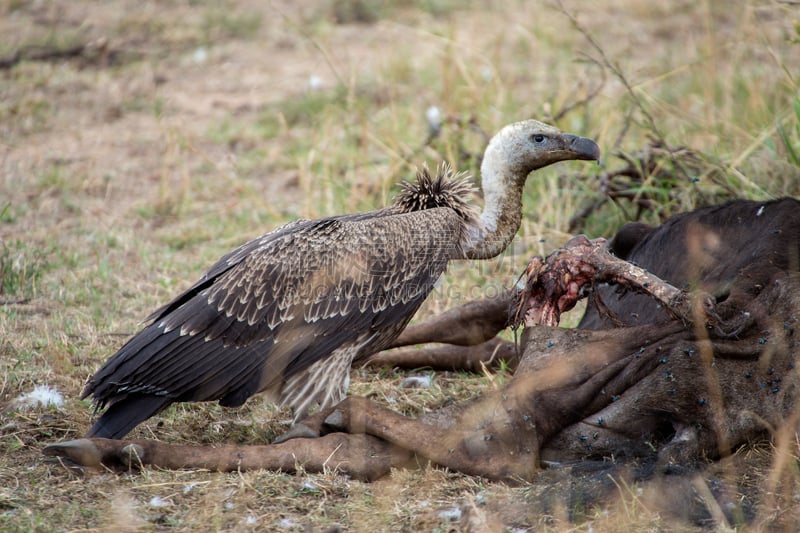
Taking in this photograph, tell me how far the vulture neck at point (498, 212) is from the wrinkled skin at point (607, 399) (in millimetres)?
671

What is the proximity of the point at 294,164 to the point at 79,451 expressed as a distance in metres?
4.54

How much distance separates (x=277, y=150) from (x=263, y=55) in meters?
2.68

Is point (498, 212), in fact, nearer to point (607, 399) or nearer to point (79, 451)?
point (607, 399)

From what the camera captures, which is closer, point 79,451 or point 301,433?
point 79,451

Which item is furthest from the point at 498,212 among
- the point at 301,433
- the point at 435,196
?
the point at 301,433

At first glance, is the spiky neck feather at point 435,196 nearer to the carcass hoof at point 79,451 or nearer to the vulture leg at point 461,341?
the vulture leg at point 461,341

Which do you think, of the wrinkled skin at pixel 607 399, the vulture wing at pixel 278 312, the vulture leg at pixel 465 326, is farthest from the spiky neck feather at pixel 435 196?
the wrinkled skin at pixel 607 399

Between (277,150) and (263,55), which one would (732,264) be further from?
(263,55)

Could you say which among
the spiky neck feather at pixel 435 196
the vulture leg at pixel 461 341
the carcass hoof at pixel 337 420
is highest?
the spiky neck feather at pixel 435 196

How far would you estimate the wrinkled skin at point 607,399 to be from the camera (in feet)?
12.6

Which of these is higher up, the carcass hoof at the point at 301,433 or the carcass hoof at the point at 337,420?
the carcass hoof at the point at 337,420

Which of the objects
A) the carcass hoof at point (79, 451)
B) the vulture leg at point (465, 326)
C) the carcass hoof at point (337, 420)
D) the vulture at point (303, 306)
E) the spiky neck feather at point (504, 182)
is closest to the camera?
the carcass hoof at point (79, 451)

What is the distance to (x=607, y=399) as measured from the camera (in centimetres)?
395

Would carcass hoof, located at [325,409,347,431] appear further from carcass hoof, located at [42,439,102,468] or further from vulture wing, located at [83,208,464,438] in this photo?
carcass hoof, located at [42,439,102,468]
